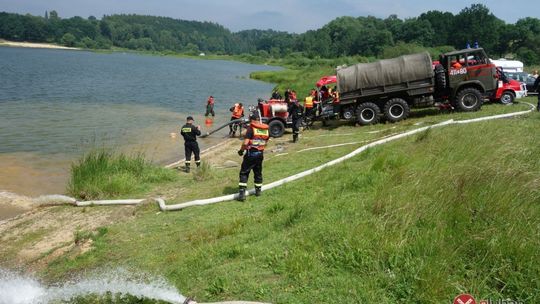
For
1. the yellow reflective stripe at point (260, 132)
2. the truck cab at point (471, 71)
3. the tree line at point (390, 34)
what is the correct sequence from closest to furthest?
the yellow reflective stripe at point (260, 132)
the truck cab at point (471, 71)
the tree line at point (390, 34)

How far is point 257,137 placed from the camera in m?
9.59

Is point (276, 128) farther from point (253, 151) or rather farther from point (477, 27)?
point (477, 27)

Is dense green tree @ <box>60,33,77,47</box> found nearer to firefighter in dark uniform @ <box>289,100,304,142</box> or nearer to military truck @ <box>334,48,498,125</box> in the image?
firefighter in dark uniform @ <box>289,100,304,142</box>

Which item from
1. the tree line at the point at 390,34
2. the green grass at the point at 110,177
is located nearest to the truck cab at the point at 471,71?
the green grass at the point at 110,177

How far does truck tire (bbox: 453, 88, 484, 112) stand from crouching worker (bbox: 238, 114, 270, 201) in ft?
33.7

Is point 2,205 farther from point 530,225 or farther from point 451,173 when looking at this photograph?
point 530,225

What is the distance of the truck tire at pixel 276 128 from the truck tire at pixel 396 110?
4426 mm

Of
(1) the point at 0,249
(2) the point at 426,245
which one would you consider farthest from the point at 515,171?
(1) the point at 0,249

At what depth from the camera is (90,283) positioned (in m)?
6.17

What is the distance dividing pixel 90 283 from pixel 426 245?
4555 mm

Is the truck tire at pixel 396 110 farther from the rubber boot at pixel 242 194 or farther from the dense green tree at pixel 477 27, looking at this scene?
the dense green tree at pixel 477 27

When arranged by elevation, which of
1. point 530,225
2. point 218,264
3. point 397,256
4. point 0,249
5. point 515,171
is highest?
point 515,171

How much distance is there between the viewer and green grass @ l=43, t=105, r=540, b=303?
483 centimetres

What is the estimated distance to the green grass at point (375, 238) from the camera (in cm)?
483
